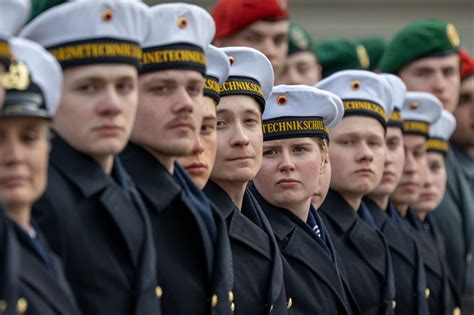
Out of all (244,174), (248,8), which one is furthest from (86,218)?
(248,8)

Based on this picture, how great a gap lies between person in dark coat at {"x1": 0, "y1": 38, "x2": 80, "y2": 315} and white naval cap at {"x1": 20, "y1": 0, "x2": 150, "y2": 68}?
1.20 ft

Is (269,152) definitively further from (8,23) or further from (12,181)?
(12,181)

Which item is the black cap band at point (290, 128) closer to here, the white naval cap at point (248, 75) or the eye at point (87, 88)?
the white naval cap at point (248, 75)

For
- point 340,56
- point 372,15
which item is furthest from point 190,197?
point 372,15

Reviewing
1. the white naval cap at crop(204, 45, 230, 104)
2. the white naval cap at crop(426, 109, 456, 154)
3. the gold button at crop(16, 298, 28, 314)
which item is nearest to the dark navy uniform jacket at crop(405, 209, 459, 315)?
the white naval cap at crop(426, 109, 456, 154)

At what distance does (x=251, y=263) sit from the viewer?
9430 millimetres

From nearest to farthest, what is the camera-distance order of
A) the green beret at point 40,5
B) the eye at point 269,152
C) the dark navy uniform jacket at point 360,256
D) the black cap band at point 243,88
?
the green beret at point 40,5, the black cap band at point 243,88, the eye at point 269,152, the dark navy uniform jacket at point 360,256

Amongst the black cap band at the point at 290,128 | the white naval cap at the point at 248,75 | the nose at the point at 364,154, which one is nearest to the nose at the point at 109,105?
the white naval cap at the point at 248,75

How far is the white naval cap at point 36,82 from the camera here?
23.4 ft

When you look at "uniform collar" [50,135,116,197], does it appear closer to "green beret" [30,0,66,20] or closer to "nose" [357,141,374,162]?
"green beret" [30,0,66,20]

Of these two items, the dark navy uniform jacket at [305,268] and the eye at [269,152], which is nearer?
the dark navy uniform jacket at [305,268]

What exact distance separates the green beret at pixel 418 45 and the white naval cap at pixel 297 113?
437cm

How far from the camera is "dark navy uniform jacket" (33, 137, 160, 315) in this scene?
7.67m

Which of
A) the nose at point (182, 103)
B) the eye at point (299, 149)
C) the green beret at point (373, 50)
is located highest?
the nose at point (182, 103)
